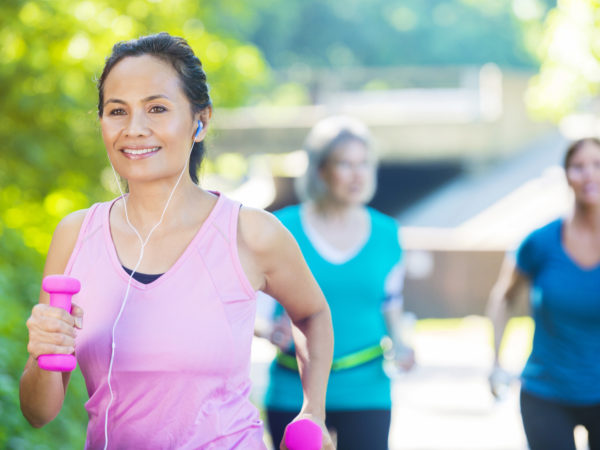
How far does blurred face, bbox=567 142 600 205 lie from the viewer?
4590mm

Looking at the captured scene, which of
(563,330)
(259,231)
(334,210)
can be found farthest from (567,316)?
(259,231)

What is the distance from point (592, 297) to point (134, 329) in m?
2.51

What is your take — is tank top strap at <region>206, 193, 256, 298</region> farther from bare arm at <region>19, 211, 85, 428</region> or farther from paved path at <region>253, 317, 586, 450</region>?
paved path at <region>253, 317, 586, 450</region>

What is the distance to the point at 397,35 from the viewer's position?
51031 mm

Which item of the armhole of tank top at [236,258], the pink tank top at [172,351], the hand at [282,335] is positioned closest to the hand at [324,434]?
the pink tank top at [172,351]

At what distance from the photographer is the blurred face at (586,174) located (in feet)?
15.1

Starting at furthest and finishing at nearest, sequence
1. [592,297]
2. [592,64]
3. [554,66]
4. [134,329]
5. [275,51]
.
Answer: [275,51] < [554,66] < [592,64] < [592,297] < [134,329]

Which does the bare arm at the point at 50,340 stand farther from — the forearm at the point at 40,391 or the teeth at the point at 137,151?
the teeth at the point at 137,151

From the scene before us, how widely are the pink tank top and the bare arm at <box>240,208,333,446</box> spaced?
114 millimetres

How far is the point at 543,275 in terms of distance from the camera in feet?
15.0

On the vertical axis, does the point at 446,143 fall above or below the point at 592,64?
above

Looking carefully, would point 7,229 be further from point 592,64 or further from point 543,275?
point 592,64

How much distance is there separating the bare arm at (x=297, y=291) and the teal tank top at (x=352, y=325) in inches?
55.4

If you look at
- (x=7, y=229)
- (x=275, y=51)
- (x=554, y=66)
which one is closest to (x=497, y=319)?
(x=7, y=229)
